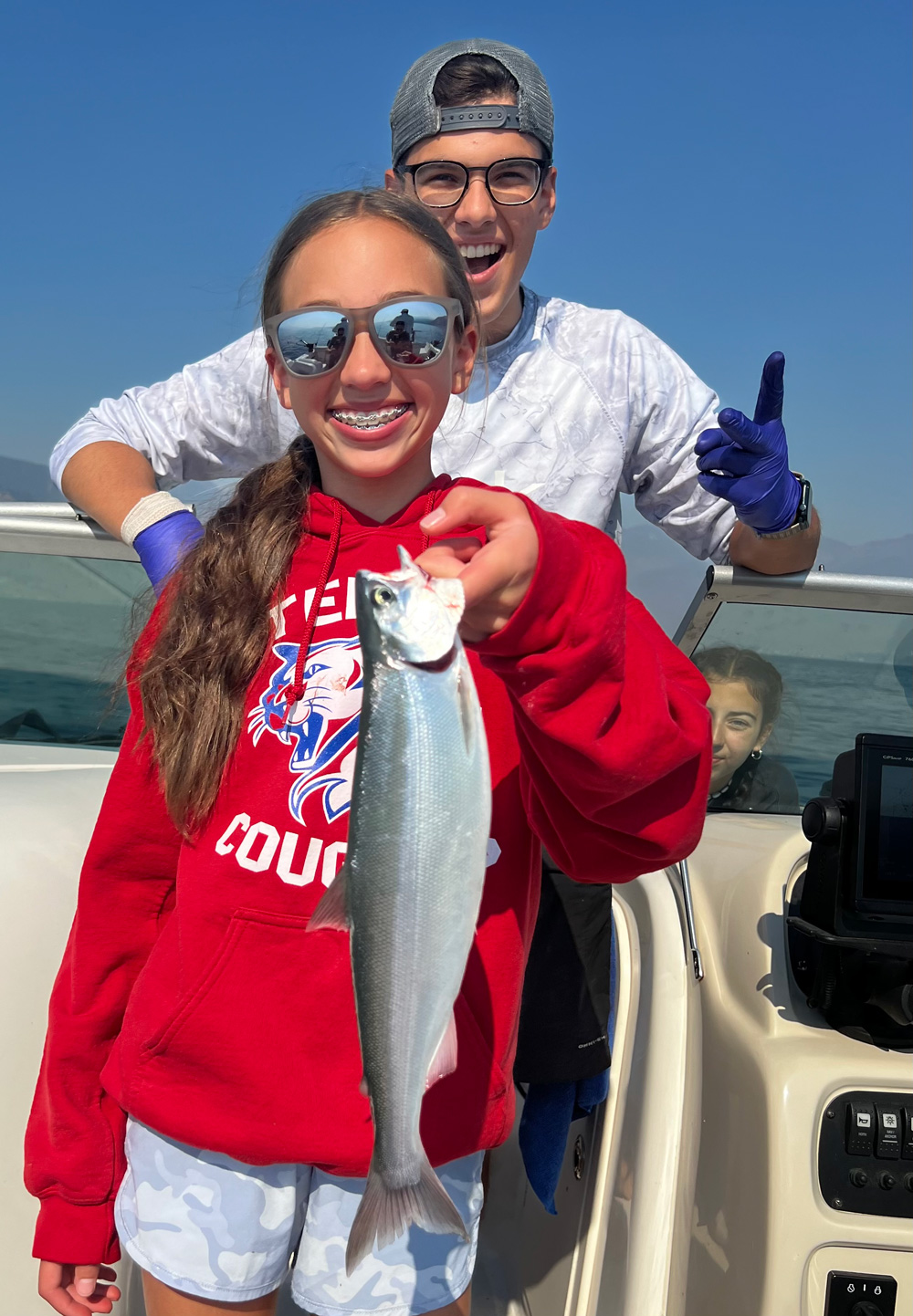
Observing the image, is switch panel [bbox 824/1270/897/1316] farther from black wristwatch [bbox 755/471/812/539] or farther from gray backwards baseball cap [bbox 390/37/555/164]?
gray backwards baseball cap [bbox 390/37/555/164]

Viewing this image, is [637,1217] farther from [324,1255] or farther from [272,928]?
[272,928]

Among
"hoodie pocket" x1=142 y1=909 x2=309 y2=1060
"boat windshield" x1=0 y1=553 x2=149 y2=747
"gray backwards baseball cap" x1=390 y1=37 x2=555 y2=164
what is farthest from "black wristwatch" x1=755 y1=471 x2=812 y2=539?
"boat windshield" x1=0 y1=553 x2=149 y2=747

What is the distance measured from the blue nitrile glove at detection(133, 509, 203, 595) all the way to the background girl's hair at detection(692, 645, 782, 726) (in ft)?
4.01

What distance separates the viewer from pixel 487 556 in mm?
1097

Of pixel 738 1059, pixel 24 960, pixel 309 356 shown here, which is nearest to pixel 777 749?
pixel 738 1059

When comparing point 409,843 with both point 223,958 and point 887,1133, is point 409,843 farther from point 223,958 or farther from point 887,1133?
point 887,1133

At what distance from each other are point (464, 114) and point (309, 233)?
2.94 ft

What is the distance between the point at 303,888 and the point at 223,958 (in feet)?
0.55

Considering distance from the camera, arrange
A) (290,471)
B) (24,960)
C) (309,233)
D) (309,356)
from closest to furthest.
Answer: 1. (309,356)
2. (309,233)
3. (290,471)
4. (24,960)

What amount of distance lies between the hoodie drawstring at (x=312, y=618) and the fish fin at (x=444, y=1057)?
64 cm

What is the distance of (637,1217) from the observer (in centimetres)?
201

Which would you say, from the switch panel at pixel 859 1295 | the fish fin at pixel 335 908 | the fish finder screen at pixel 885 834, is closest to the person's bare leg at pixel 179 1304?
the fish fin at pixel 335 908

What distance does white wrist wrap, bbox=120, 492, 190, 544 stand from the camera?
2094 millimetres

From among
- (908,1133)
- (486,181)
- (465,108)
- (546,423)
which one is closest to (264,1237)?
(908,1133)
